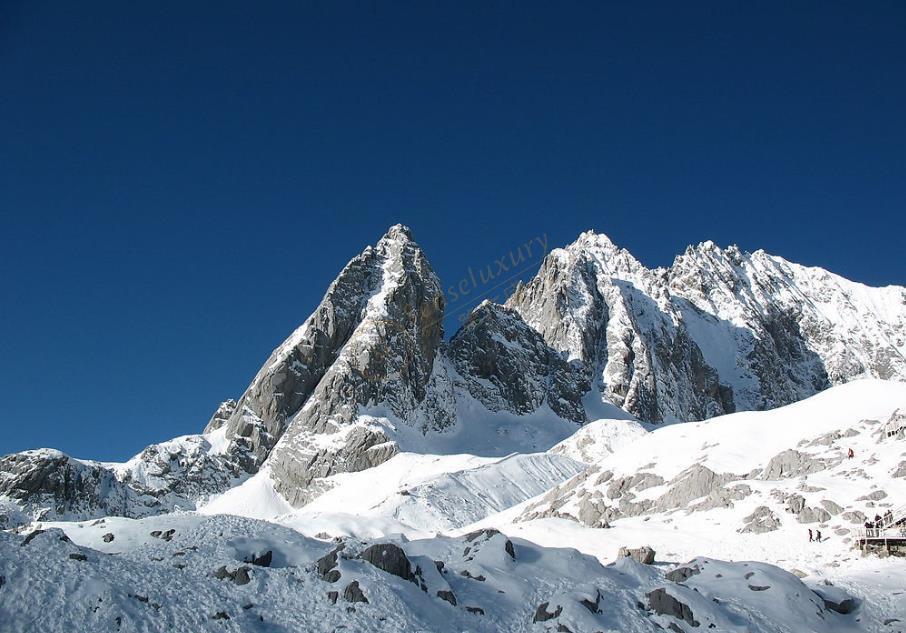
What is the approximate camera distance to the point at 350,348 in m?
164

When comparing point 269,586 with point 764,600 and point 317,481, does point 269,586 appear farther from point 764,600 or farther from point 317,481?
point 317,481

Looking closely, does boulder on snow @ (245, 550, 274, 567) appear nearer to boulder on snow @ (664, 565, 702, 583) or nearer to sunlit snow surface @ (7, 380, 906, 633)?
sunlit snow surface @ (7, 380, 906, 633)

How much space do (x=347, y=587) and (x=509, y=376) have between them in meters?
163

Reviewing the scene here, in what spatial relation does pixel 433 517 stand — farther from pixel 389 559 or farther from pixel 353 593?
pixel 353 593

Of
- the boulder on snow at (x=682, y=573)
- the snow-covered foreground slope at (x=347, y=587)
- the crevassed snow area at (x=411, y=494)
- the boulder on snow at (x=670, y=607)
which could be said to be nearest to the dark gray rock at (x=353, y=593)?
the snow-covered foreground slope at (x=347, y=587)

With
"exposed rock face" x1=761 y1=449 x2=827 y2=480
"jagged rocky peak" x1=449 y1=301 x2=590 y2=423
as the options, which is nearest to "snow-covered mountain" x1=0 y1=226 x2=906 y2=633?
"exposed rock face" x1=761 y1=449 x2=827 y2=480

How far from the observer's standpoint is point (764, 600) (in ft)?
102

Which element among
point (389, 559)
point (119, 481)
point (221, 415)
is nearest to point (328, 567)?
point (389, 559)

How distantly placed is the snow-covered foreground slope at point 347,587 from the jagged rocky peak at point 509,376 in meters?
147

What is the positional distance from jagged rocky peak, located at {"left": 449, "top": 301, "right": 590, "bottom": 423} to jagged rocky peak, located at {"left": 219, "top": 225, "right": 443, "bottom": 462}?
37.0 ft

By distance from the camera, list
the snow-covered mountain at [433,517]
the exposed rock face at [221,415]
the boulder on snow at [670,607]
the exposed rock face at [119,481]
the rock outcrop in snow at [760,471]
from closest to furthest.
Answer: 1. the snow-covered mountain at [433,517]
2. the boulder on snow at [670,607]
3. the rock outcrop in snow at [760,471]
4. the exposed rock face at [119,481]
5. the exposed rock face at [221,415]

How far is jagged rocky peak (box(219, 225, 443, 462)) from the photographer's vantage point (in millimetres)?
157750

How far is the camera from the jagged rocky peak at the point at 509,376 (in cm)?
18400

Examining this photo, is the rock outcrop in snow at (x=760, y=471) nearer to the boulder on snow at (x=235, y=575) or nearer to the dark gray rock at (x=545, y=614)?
the dark gray rock at (x=545, y=614)
